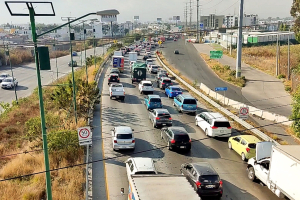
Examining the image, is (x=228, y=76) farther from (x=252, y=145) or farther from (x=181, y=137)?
(x=252, y=145)

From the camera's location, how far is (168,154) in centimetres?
1966

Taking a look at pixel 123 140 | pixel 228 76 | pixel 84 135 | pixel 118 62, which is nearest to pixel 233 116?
pixel 123 140

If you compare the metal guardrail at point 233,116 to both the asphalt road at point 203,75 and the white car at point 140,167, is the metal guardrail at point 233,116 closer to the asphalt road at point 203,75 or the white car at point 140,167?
the asphalt road at point 203,75

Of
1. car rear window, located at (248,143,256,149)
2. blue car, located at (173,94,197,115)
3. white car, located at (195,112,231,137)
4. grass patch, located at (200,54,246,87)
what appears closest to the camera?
car rear window, located at (248,143,256,149)

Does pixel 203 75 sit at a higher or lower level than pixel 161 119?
higher

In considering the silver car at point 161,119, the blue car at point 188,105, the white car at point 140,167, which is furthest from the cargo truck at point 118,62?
the white car at point 140,167

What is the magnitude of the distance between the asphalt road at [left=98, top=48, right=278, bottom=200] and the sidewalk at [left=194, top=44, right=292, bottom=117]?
7.22 m

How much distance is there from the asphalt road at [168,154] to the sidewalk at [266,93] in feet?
23.7

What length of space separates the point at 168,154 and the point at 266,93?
23.0 metres

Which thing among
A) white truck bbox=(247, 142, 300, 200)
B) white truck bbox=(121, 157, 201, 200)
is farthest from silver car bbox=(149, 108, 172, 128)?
white truck bbox=(121, 157, 201, 200)

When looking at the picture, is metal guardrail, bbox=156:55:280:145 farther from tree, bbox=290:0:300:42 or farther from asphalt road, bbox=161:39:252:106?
tree, bbox=290:0:300:42

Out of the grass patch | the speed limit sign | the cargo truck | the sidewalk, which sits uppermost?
the cargo truck

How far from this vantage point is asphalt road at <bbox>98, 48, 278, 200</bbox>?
15.2 meters

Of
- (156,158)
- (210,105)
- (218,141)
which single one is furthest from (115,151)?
(210,105)
